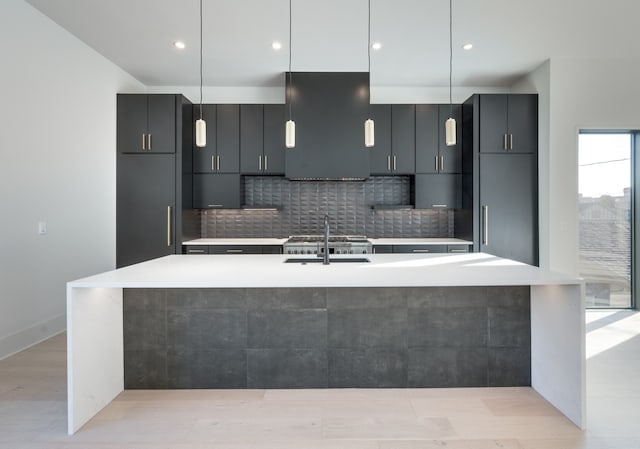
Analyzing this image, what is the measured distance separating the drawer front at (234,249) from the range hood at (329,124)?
0.95m

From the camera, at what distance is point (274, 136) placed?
4.70m

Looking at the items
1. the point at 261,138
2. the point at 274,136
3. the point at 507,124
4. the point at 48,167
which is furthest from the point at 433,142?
the point at 48,167

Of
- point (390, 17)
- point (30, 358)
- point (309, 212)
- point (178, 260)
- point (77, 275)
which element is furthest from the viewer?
point (309, 212)

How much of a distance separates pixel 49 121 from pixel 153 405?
2745 millimetres

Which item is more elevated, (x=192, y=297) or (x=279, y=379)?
(x=192, y=297)

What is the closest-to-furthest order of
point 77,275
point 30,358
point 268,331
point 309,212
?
point 268,331, point 30,358, point 77,275, point 309,212

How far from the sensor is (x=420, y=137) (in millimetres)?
4715

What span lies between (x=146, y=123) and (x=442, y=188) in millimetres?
3575

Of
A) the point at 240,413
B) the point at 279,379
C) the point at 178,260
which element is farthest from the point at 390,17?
the point at 240,413

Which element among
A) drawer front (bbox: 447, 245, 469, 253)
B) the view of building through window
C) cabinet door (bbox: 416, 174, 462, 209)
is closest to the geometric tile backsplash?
cabinet door (bbox: 416, 174, 462, 209)

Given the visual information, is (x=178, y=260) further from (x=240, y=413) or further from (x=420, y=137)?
(x=420, y=137)

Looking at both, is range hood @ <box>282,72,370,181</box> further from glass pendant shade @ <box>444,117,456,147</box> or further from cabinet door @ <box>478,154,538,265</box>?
glass pendant shade @ <box>444,117,456,147</box>

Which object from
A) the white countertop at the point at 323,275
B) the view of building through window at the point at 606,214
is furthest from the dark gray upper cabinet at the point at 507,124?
the white countertop at the point at 323,275

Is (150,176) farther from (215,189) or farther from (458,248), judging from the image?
(458,248)
